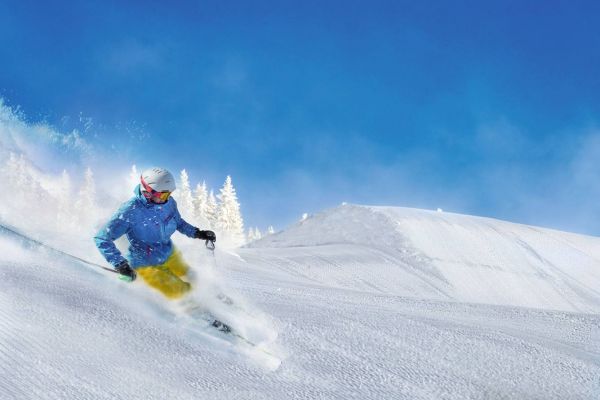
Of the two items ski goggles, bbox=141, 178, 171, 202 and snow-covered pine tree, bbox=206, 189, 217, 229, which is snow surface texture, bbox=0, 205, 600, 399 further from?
snow-covered pine tree, bbox=206, 189, 217, 229

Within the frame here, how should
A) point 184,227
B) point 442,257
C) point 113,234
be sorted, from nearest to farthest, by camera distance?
point 113,234, point 184,227, point 442,257

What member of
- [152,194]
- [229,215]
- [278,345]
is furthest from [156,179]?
[229,215]

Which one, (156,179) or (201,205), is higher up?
(201,205)

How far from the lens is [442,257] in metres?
19.9

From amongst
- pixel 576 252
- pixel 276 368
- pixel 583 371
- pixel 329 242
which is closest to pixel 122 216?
pixel 276 368

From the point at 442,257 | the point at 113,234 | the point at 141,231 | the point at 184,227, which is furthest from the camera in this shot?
the point at 442,257

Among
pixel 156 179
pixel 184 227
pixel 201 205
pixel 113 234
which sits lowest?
pixel 113 234

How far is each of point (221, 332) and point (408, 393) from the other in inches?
73.1

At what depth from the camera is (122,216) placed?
593cm

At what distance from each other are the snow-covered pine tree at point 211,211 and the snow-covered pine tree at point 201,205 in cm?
28

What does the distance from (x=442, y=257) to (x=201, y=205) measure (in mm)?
42845

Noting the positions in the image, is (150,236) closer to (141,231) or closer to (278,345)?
(141,231)

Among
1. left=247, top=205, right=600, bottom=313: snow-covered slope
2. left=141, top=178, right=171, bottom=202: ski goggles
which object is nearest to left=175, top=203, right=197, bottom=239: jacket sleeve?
left=141, top=178, right=171, bottom=202: ski goggles

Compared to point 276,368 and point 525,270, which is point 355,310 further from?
point 525,270
